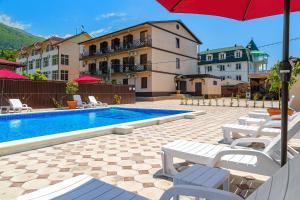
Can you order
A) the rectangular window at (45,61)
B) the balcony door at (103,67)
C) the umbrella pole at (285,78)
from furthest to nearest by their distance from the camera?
the rectangular window at (45,61) → the balcony door at (103,67) → the umbrella pole at (285,78)

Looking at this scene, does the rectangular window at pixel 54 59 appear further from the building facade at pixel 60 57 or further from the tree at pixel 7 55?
the tree at pixel 7 55

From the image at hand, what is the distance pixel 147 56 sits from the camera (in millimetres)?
30156

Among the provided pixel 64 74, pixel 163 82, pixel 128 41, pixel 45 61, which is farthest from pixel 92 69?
pixel 163 82

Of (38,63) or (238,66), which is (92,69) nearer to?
(38,63)

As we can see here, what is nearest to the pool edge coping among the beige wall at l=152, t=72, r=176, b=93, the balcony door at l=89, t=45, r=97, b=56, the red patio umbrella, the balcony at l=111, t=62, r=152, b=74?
the red patio umbrella

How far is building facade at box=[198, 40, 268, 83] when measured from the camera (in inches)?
1703

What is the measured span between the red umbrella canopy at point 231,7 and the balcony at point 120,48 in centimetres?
2651

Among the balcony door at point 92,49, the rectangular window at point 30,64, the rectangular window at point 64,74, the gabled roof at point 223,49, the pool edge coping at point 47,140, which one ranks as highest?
the gabled roof at point 223,49

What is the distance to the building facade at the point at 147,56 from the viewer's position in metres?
30.0

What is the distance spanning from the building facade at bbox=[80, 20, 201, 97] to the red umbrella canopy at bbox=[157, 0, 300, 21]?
26314mm

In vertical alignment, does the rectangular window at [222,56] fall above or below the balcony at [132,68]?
above

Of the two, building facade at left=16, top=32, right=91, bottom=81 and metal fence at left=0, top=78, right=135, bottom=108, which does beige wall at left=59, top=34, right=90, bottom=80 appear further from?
metal fence at left=0, top=78, right=135, bottom=108

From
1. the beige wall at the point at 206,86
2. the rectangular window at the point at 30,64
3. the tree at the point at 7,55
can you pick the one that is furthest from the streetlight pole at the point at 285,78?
the tree at the point at 7,55

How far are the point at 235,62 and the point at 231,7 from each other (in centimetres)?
4358
